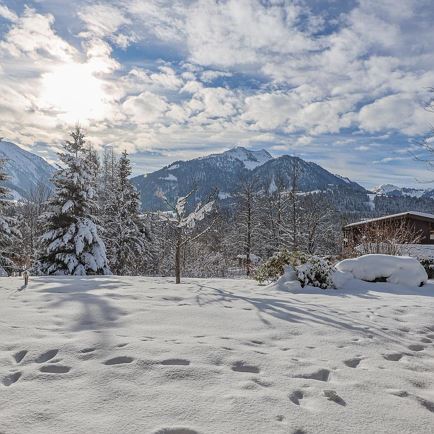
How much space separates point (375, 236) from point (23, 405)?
19.4 meters

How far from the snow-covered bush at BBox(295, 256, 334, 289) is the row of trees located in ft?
12.4

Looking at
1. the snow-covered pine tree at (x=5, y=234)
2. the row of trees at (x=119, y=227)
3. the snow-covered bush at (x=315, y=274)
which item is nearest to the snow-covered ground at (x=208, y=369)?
the snow-covered bush at (x=315, y=274)

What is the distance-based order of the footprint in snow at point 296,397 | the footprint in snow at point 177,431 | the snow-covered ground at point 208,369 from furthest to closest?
the footprint in snow at point 296,397 → the snow-covered ground at point 208,369 → the footprint in snow at point 177,431

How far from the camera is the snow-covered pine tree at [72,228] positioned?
56.2 ft

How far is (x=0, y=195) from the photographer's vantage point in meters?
18.9

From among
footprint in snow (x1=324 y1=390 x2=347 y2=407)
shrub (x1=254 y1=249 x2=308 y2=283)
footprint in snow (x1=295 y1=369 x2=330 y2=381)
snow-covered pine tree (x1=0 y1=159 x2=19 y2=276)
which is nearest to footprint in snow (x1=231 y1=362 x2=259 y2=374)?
footprint in snow (x1=295 y1=369 x2=330 y2=381)

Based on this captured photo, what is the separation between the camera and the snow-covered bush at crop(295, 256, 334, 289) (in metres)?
9.73

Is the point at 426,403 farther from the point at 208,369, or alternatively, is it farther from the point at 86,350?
the point at 86,350

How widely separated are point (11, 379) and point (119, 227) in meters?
23.4

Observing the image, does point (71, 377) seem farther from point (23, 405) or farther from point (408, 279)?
point (408, 279)

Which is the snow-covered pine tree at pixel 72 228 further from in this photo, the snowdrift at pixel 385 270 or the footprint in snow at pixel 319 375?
the footprint in snow at pixel 319 375

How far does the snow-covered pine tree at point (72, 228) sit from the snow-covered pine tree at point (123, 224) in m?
7.10

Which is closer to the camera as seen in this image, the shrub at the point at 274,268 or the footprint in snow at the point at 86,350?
the footprint in snow at the point at 86,350

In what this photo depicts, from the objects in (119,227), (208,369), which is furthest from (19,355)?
(119,227)
